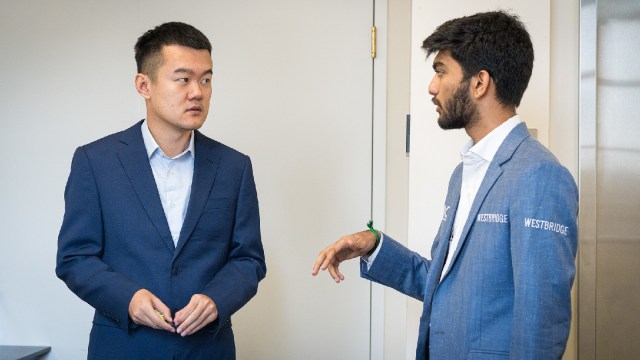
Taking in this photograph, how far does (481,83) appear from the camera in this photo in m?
1.72

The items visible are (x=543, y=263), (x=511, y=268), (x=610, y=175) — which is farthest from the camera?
(x=610, y=175)

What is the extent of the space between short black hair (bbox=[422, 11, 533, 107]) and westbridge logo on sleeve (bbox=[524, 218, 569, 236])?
1.30ft

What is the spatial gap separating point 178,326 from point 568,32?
182 centimetres

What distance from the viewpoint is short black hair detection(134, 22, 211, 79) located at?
2033mm

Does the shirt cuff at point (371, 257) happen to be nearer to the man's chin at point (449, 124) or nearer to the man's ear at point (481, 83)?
the man's chin at point (449, 124)

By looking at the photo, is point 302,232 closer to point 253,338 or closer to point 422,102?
point 253,338

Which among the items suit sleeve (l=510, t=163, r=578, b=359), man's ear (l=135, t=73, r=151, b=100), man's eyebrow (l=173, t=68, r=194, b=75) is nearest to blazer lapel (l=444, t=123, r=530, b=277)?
suit sleeve (l=510, t=163, r=578, b=359)

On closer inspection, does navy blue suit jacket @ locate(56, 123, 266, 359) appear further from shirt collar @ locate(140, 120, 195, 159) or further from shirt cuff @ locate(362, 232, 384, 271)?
shirt cuff @ locate(362, 232, 384, 271)

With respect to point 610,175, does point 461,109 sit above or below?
above

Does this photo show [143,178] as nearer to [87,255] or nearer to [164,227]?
[164,227]

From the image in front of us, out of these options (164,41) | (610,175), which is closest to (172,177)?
(164,41)

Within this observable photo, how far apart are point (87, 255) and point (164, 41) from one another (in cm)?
68

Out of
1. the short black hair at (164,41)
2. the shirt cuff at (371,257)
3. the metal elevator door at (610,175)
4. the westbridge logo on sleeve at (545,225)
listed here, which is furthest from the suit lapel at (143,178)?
the metal elevator door at (610,175)

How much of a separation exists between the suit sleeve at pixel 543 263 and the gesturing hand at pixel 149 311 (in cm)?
88
